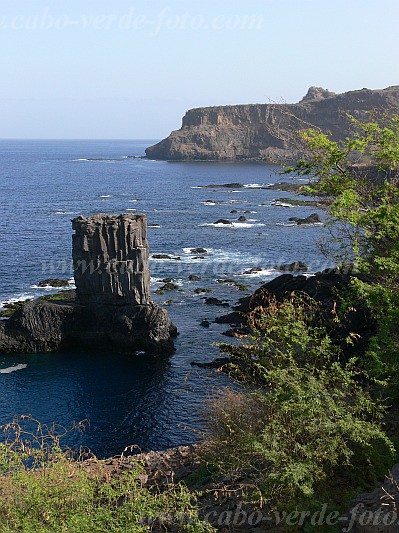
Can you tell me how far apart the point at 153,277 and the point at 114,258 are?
1996cm

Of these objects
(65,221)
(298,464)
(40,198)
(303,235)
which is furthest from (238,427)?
(40,198)

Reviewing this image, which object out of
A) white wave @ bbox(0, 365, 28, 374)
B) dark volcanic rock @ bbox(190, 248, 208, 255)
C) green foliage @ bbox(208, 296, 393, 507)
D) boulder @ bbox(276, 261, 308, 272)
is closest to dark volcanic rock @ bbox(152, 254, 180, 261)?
dark volcanic rock @ bbox(190, 248, 208, 255)

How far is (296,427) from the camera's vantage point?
66.9 feet

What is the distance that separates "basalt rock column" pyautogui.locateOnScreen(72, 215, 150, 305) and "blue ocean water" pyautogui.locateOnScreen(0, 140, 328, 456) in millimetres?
6567

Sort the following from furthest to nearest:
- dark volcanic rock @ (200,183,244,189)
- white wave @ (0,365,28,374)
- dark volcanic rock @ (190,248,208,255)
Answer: dark volcanic rock @ (200,183,244,189) → dark volcanic rock @ (190,248,208,255) → white wave @ (0,365,28,374)

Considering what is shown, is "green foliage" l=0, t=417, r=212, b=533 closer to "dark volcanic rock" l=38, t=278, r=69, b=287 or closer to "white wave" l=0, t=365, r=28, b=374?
"white wave" l=0, t=365, r=28, b=374

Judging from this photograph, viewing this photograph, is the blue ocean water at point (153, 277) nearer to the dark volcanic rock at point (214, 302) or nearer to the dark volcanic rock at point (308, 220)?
the dark volcanic rock at point (214, 302)

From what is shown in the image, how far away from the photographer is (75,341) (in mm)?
60562

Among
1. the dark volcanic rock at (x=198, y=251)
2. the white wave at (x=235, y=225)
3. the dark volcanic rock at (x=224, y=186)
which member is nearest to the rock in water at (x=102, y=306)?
the dark volcanic rock at (x=198, y=251)

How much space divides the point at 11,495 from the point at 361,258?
17030 millimetres

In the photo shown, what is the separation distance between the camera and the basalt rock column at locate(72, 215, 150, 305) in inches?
2392

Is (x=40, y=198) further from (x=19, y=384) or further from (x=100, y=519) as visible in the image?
(x=100, y=519)

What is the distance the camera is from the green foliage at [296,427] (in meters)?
19.7

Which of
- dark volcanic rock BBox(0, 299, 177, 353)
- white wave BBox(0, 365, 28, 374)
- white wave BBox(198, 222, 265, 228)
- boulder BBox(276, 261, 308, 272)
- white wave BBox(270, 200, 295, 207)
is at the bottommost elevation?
white wave BBox(0, 365, 28, 374)
